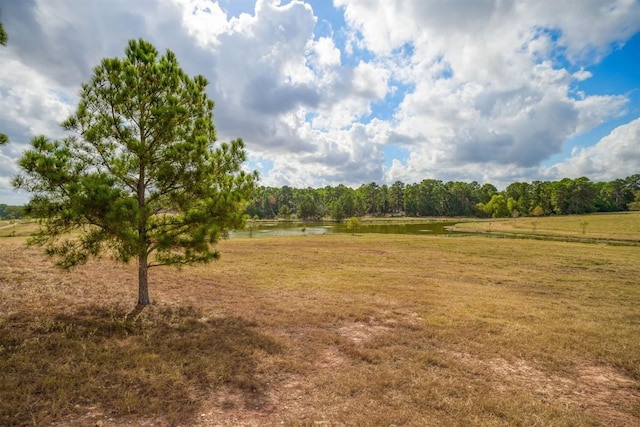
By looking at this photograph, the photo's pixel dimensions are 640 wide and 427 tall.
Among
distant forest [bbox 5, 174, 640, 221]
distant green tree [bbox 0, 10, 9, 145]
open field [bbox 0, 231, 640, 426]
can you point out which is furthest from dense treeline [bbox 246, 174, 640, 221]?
distant green tree [bbox 0, 10, 9, 145]

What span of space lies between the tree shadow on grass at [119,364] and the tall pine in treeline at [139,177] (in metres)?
1.93

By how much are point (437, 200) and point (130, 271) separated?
471 feet

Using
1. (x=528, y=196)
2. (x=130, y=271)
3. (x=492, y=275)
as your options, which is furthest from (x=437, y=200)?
(x=130, y=271)

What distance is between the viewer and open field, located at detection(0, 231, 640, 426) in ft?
18.1

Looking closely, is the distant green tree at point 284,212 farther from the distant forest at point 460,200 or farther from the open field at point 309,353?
the open field at point 309,353

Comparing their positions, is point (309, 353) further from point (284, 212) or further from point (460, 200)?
point (460, 200)

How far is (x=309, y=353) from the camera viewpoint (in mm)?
7938

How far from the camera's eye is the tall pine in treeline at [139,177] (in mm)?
8117

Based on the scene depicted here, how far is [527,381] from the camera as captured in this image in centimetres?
684

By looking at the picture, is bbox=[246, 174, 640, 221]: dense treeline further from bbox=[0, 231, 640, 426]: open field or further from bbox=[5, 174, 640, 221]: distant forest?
bbox=[0, 231, 640, 426]: open field

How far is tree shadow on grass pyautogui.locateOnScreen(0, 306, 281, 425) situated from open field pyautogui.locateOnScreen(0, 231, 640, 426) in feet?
0.12

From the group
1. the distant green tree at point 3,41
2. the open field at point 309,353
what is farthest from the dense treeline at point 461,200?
the distant green tree at point 3,41

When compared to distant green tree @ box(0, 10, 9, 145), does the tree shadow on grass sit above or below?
below

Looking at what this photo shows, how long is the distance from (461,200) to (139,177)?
152 metres
